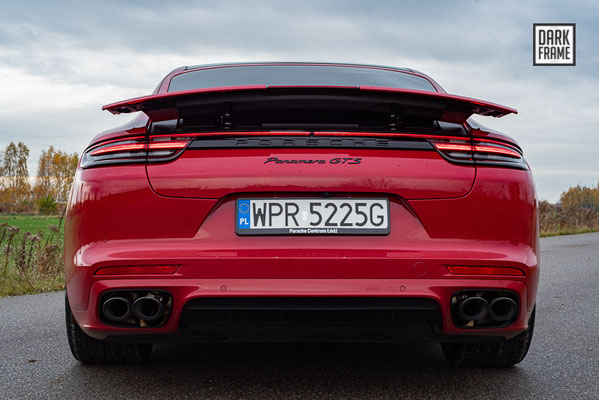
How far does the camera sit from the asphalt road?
282 cm

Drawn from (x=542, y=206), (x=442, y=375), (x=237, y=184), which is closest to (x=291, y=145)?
(x=237, y=184)

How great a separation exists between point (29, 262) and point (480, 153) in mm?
6381

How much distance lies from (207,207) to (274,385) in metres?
0.98

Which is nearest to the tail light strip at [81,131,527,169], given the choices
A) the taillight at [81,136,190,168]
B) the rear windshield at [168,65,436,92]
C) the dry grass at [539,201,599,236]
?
the taillight at [81,136,190,168]

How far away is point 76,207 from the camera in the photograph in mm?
2617

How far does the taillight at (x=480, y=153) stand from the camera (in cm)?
261

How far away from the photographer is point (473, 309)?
2.56 metres

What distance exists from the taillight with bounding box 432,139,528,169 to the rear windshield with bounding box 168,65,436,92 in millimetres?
873

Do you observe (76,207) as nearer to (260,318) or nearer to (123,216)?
(123,216)

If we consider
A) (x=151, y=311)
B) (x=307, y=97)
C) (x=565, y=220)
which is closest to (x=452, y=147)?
(x=307, y=97)

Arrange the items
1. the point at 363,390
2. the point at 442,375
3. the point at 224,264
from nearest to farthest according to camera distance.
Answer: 1. the point at 224,264
2. the point at 363,390
3. the point at 442,375

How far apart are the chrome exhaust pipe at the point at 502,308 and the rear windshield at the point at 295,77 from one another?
1378mm

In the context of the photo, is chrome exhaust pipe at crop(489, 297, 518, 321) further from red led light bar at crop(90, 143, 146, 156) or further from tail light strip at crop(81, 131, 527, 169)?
red led light bar at crop(90, 143, 146, 156)


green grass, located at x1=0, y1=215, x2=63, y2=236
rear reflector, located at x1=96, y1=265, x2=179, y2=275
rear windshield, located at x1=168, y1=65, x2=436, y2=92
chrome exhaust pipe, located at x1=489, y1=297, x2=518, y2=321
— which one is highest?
rear windshield, located at x1=168, y1=65, x2=436, y2=92
